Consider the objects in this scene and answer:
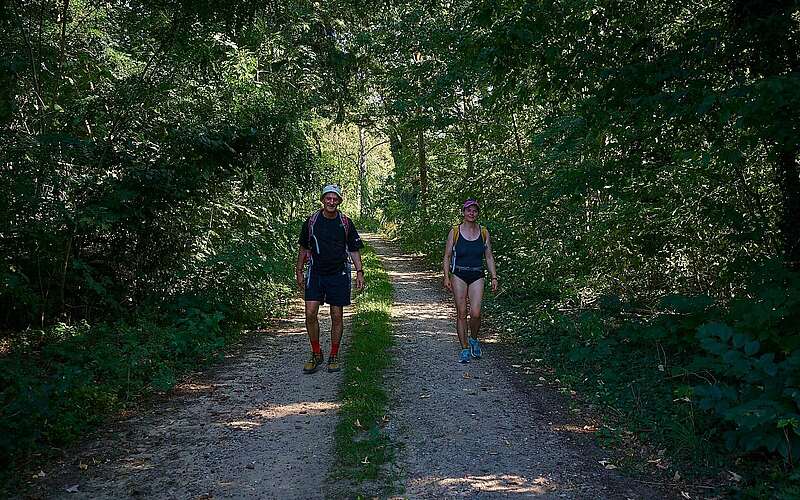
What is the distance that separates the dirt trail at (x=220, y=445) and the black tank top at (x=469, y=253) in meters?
2.07

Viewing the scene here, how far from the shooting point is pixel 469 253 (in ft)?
23.8

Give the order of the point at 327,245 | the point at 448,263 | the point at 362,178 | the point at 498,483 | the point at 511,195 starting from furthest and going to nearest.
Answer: the point at 362,178 → the point at 511,195 → the point at 448,263 → the point at 327,245 → the point at 498,483

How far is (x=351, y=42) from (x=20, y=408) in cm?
1229

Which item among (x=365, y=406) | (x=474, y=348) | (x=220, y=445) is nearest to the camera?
(x=220, y=445)

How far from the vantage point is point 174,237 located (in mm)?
8922

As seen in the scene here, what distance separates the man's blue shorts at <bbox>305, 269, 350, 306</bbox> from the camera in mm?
6996

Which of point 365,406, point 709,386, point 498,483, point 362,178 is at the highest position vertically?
point 362,178

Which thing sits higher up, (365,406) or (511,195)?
(511,195)

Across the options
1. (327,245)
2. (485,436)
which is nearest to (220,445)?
(485,436)

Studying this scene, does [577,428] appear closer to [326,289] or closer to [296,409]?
[296,409]

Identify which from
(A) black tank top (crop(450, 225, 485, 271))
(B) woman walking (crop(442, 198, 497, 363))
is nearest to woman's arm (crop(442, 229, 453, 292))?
(B) woman walking (crop(442, 198, 497, 363))

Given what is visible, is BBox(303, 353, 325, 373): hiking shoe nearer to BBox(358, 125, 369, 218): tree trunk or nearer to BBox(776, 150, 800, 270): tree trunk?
Result: BBox(776, 150, 800, 270): tree trunk

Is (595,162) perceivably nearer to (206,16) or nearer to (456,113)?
(206,16)

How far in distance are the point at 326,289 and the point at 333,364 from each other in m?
0.94
